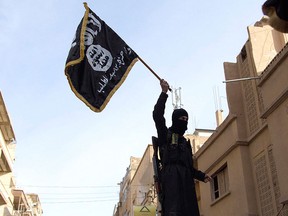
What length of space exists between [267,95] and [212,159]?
4.43 m

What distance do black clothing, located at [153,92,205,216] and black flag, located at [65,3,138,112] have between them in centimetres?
119

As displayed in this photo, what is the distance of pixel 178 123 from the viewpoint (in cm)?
592

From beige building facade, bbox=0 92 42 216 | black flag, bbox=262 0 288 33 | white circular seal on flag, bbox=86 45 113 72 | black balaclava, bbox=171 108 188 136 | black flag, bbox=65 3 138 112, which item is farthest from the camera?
beige building facade, bbox=0 92 42 216

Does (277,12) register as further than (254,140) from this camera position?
No

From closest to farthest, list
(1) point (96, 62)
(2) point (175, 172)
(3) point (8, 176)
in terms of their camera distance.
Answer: (2) point (175, 172), (1) point (96, 62), (3) point (8, 176)

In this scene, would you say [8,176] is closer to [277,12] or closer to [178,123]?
[178,123]

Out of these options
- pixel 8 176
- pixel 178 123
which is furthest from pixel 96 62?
pixel 8 176

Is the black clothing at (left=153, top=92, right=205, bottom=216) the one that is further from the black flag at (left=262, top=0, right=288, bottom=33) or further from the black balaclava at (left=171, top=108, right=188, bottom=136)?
the black flag at (left=262, top=0, right=288, bottom=33)

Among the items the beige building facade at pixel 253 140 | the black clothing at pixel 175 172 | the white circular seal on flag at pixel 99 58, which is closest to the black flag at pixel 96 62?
the white circular seal on flag at pixel 99 58

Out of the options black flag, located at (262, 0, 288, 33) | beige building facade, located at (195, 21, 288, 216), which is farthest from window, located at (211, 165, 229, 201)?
black flag, located at (262, 0, 288, 33)

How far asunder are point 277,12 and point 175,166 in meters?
2.85

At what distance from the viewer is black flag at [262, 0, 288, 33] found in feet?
11.0

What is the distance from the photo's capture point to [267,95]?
12.0 metres

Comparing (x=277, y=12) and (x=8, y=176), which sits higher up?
(x=8, y=176)
